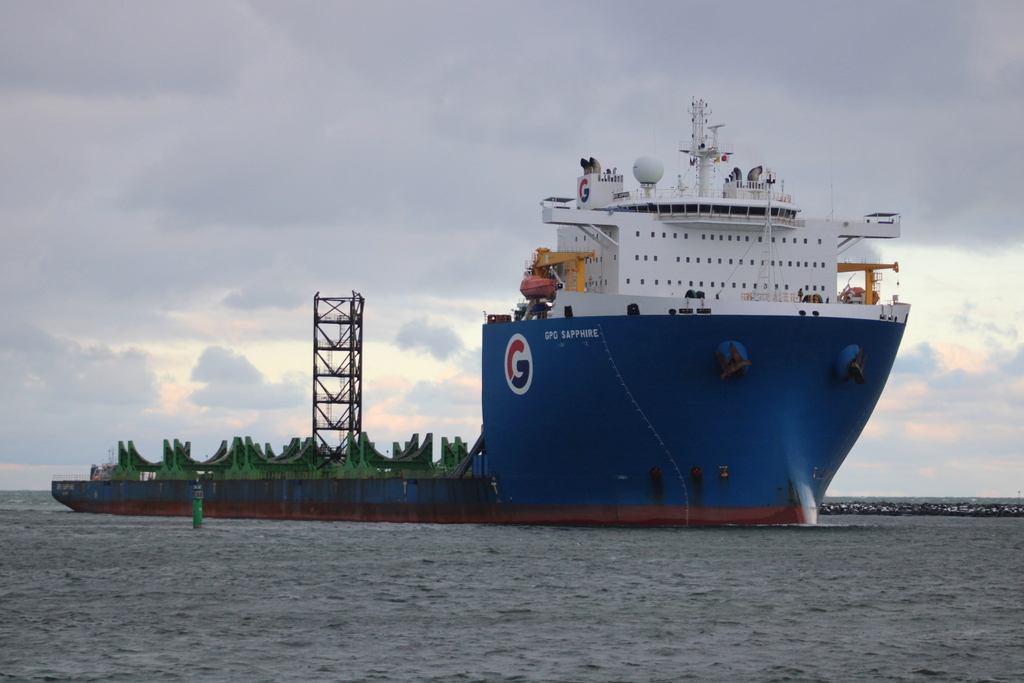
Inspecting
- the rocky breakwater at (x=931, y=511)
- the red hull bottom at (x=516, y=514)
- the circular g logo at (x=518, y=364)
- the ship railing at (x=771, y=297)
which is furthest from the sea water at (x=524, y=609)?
the rocky breakwater at (x=931, y=511)

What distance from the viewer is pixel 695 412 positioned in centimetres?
3784

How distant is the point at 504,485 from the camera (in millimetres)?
44219

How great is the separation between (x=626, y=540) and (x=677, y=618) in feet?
42.2

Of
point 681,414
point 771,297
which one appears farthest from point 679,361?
point 771,297

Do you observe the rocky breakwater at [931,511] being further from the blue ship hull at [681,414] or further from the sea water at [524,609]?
the blue ship hull at [681,414]

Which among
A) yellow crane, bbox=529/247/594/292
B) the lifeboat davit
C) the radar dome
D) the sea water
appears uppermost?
the radar dome

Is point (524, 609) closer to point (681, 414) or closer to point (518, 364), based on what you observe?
point (681, 414)

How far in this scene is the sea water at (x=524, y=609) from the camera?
64.9 ft

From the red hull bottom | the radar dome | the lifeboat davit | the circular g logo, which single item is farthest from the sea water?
the radar dome

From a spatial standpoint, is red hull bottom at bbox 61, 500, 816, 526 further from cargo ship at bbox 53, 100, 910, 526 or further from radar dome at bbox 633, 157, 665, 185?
radar dome at bbox 633, 157, 665, 185

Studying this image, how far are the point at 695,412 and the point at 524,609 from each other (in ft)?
45.3

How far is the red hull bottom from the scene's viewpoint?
39031mm

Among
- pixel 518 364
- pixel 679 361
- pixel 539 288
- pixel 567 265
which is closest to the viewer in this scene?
pixel 679 361

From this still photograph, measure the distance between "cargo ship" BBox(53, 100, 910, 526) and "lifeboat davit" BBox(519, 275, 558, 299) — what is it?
6cm
